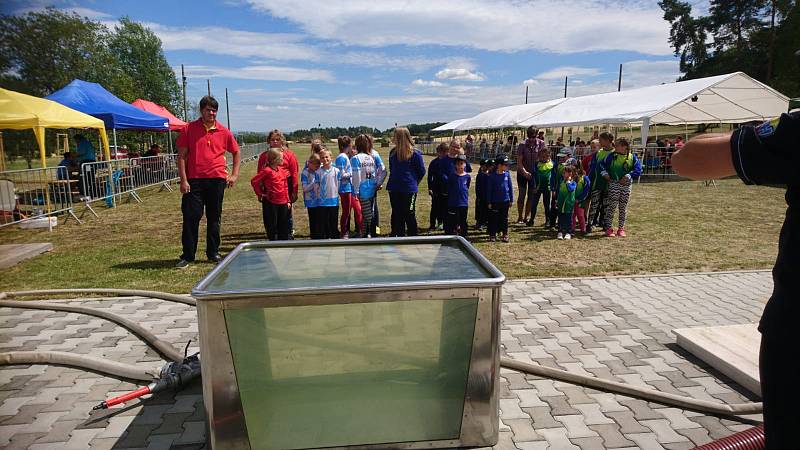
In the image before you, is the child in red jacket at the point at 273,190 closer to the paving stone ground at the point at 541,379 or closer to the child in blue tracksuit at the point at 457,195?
the paving stone ground at the point at 541,379

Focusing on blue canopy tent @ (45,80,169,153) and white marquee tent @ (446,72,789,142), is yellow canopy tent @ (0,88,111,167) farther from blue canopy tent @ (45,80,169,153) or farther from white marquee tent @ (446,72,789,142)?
white marquee tent @ (446,72,789,142)

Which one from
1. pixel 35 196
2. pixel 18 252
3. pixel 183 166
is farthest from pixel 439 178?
pixel 35 196

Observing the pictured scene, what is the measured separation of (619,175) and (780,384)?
319 inches

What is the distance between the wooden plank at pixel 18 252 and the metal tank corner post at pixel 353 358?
6.47 metres

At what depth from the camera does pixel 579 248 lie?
8.33 meters

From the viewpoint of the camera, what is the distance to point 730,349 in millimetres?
4020

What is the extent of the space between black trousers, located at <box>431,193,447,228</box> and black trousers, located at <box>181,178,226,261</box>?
13.2ft

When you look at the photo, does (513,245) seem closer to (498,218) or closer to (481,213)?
(498,218)

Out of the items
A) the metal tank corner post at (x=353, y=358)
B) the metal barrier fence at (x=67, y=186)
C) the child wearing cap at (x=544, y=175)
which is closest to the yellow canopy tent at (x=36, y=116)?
the metal barrier fence at (x=67, y=186)

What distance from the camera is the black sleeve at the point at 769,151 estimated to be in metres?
1.30

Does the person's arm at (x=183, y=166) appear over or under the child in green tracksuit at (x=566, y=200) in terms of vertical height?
over

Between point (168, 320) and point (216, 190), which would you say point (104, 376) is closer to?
point (168, 320)

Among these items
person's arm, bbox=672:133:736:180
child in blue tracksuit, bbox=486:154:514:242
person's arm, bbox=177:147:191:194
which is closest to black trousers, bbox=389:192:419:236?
child in blue tracksuit, bbox=486:154:514:242

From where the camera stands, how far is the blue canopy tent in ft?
47.6
